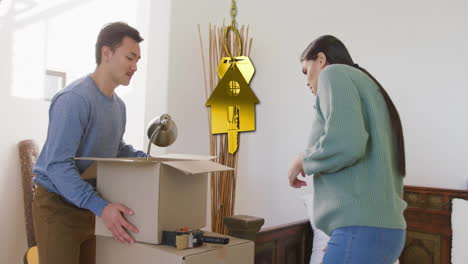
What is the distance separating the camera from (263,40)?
338 cm

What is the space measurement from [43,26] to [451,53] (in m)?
2.75

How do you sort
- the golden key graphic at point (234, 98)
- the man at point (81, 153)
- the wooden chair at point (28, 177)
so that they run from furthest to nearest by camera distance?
the golden key graphic at point (234, 98), the wooden chair at point (28, 177), the man at point (81, 153)

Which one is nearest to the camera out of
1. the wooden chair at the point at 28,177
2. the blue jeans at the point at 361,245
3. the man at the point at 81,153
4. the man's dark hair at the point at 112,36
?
the blue jeans at the point at 361,245

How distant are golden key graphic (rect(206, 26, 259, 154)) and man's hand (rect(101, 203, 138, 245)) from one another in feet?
6.37

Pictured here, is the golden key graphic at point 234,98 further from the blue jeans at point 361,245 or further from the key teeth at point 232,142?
the blue jeans at point 361,245

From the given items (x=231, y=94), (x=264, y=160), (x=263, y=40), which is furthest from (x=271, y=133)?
(x=263, y=40)

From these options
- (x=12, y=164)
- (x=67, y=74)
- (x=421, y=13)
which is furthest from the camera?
(x=67, y=74)

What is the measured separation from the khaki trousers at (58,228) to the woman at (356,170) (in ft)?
2.86

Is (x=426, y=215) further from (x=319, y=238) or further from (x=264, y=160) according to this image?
(x=264, y=160)

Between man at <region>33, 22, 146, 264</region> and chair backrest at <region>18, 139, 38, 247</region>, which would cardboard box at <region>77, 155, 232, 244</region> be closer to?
man at <region>33, 22, 146, 264</region>

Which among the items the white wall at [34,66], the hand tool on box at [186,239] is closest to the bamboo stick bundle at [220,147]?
the white wall at [34,66]

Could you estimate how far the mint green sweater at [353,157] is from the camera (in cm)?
118

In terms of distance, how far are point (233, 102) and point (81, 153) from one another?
1856mm

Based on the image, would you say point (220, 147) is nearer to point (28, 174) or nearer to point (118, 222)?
point (28, 174)
